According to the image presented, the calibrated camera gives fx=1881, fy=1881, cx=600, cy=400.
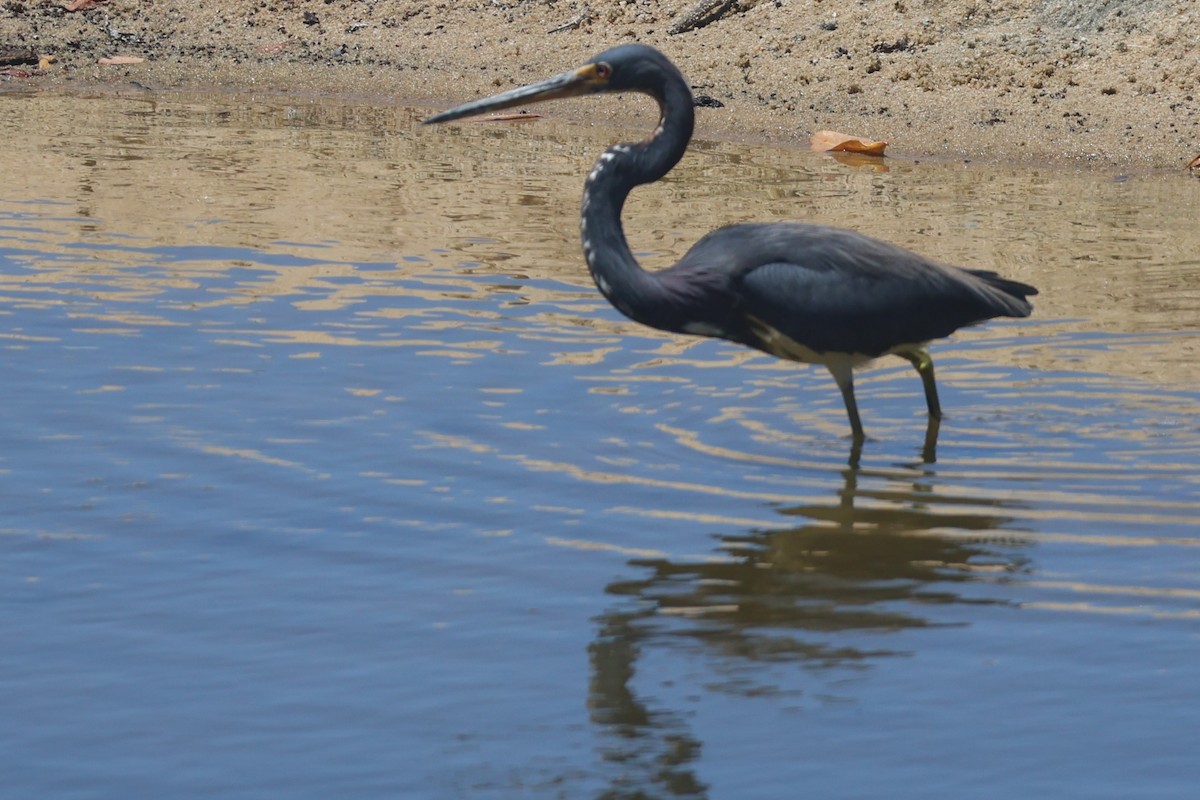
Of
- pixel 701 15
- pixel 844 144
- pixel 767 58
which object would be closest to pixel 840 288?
pixel 844 144

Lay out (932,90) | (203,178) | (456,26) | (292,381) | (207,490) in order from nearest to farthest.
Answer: (207,490) → (292,381) → (203,178) → (932,90) → (456,26)

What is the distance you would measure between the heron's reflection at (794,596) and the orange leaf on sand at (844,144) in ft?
23.9

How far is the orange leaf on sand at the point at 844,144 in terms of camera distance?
531 inches

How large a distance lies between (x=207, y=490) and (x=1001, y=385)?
11.3 feet

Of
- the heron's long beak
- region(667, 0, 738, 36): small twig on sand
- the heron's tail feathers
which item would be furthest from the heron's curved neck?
region(667, 0, 738, 36): small twig on sand

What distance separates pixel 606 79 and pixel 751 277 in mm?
914

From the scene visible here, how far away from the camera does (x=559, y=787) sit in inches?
159

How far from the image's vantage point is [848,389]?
23.0 ft

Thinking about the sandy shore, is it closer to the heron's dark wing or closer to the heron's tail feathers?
the heron's tail feathers

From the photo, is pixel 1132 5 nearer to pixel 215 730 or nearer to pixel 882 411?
pixel 882 411

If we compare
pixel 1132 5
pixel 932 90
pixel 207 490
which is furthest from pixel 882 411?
pixel 1132 5

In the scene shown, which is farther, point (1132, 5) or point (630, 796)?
point (1132, 5)

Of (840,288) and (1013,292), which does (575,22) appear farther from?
(840,288)

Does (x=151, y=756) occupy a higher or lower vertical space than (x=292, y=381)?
lower
